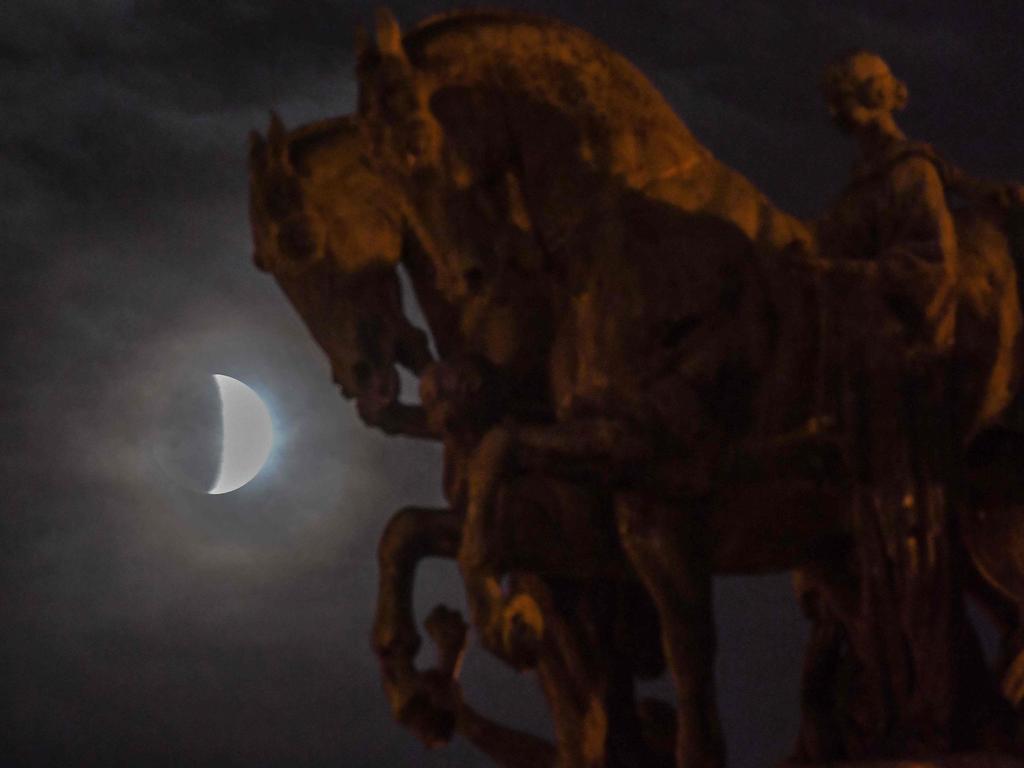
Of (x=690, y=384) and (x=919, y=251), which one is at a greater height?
(x=919, y=251)

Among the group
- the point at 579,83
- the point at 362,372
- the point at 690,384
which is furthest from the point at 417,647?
the point at 579,83

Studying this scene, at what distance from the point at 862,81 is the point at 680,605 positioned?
2.01 metres

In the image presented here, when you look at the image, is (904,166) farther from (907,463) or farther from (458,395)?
(458,395)

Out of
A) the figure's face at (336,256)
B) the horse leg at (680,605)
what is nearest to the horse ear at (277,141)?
the figure's face at (336,256)

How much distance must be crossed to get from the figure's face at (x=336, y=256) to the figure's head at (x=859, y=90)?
169cm

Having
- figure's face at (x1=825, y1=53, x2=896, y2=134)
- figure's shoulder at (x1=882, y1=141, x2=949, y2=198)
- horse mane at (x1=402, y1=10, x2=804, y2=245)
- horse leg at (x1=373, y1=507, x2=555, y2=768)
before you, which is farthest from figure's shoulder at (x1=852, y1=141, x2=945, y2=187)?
horse leg at (x1=373, y1=507, x2=555, y2=768)

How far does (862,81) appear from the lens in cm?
809

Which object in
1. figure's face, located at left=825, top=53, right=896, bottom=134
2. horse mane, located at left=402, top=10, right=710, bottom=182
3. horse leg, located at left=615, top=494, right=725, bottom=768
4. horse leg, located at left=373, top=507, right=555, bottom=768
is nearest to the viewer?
horse leg, located at left=615, top=494, right=725, bottom=768

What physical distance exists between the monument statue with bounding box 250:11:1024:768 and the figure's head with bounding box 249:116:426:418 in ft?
1.12

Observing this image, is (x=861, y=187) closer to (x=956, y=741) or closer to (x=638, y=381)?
(x=638, y=381)

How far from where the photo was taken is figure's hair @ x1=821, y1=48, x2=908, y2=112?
8094mm

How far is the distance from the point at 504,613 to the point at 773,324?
138cm

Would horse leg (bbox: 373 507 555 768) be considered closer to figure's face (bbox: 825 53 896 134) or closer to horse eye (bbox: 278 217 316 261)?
horse eye (bbox: 278 217 316 261)

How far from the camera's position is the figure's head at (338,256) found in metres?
8.39
